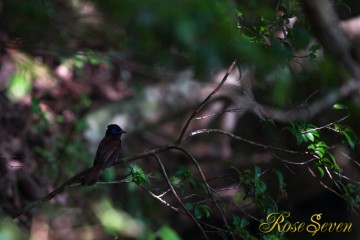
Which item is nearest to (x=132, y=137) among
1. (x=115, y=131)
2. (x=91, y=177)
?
(x=115, y=131)

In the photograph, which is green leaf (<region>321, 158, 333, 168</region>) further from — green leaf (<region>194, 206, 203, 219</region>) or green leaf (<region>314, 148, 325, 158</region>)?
green leaf (<region>194, 206, 203, 219</region>)

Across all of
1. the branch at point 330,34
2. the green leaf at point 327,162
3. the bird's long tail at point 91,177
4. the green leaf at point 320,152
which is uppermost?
the branch at point 330,34

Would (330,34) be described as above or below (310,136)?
above

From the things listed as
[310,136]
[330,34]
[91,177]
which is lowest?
[91,177]

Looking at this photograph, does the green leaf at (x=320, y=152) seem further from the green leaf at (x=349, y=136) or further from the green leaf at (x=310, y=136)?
the green leaf at (x=349, y=136)

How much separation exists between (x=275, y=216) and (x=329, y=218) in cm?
392

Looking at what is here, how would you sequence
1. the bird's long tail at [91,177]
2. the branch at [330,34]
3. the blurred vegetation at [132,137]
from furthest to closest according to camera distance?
the blurred vegetation at [132,137] < the bird's long tail at [91,177] < the branch at [330,34]

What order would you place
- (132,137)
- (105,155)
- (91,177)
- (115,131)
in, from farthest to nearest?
(132,137) < (115,131) < (105,155) < (91,177)

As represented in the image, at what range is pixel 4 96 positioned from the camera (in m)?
7.03

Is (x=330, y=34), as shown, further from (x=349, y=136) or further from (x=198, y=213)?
(x=198, y=213)

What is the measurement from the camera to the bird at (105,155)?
14.0 feet

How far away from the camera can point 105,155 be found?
481cm

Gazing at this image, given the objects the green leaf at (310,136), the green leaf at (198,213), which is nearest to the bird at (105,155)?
the green leaf at (198,213)

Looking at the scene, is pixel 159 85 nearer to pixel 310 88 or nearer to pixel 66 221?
pixel 66 221
